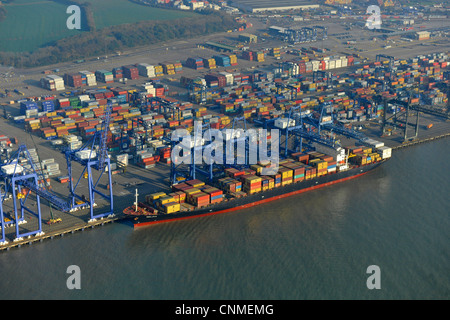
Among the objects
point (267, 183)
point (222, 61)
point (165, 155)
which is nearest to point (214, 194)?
point (267, 183)

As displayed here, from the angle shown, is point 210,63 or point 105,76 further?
point 210,63

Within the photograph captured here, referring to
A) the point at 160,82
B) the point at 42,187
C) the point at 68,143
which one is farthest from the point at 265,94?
the point at 42,187

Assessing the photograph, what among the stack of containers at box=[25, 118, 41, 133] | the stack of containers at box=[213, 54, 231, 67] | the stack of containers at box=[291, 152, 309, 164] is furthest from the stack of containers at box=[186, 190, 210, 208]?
the stack of containers at box=[213, 54, 231, 67]

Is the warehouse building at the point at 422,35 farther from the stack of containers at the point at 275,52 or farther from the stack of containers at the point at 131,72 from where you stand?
the stack of containers at the point at 131,72

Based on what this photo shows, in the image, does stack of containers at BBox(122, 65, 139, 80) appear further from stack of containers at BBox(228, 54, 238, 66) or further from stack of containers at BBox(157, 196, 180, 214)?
stack of containers at BBox(157, 196, 180, 214)

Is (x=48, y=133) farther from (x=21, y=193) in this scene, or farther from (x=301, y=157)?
(x=301, y=157)

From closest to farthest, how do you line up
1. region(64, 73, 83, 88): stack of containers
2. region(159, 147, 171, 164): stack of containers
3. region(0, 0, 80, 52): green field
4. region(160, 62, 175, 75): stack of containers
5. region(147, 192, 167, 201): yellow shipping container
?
region(147, 192, 167, 201): yellow shipping container, region(159, 147, 171, 164): stack of containers, region(64, 73, 83, 88): stack of containers, region(160, 62, 175, 75): stack of containers, region(0, 0, 80, 52): green field

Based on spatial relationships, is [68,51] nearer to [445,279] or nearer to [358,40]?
[358,40]
